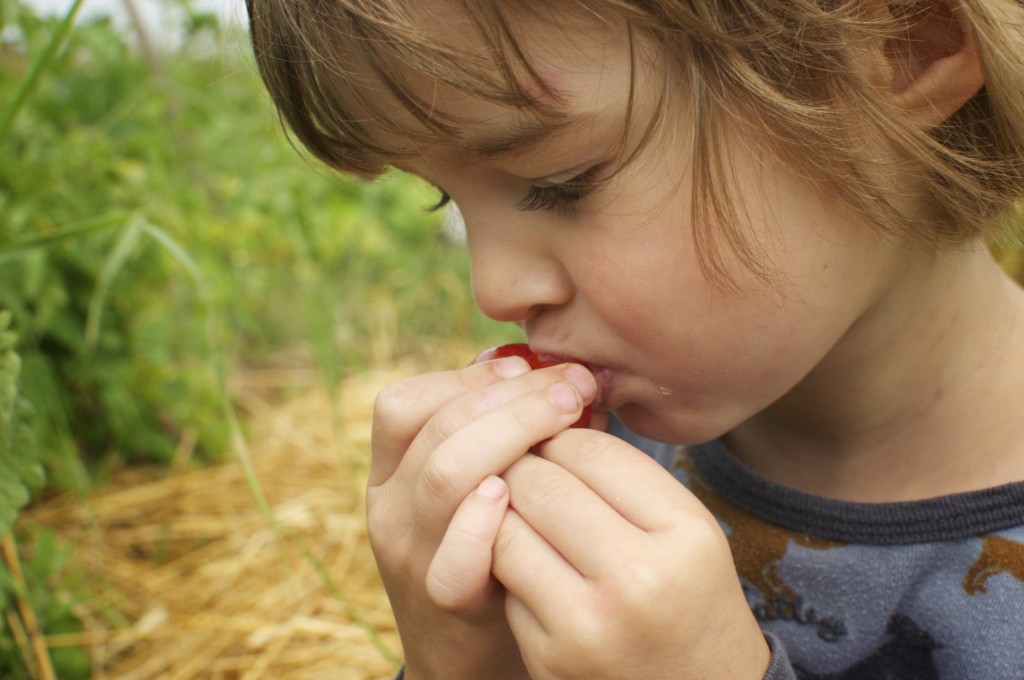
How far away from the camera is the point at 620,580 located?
33.7 inches

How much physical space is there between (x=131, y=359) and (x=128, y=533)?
41 cm

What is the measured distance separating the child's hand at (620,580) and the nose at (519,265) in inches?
7.7

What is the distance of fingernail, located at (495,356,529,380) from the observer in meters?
1.08

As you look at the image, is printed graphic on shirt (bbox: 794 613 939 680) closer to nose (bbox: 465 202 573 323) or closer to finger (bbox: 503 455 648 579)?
finger (bbox: 503 455 648 579)

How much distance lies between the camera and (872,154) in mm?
1014

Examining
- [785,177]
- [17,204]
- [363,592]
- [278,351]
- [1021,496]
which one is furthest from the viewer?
[278,351]

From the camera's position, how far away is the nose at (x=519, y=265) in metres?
1.03

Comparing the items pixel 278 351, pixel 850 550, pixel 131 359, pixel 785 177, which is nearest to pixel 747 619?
pixel 850 550

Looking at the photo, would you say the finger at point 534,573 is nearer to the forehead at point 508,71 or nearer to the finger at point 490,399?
the finger at point 490,399

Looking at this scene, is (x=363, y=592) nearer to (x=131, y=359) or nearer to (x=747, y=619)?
(x=131, y=359)

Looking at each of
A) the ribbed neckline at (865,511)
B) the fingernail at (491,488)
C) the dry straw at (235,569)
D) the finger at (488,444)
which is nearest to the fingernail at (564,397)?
the finger at (488,444)

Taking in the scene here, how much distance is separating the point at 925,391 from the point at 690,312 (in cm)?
40

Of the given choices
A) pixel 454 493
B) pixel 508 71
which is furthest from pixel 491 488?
pixel 508 71

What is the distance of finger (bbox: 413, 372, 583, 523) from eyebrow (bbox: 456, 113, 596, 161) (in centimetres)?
25
